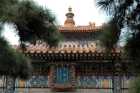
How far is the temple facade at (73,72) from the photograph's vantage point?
40.4ft

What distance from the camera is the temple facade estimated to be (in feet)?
40.4

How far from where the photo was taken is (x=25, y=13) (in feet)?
24.6

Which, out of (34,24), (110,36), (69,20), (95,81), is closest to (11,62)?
(34,24)

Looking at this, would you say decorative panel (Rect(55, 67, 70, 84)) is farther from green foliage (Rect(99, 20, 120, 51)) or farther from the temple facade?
green foliage (Rect(99, 20, 120, 51))

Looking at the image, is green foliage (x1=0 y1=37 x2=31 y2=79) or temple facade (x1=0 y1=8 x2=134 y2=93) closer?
green foliage (x1=0 y1=37 x2=31 y2=79)

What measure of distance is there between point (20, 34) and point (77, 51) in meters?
4.78

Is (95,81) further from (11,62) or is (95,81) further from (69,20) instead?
(11,62)

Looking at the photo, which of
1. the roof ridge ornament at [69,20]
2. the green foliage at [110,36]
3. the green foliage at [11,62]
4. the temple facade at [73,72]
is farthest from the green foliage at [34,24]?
the roof ridge ornament at [69,20]

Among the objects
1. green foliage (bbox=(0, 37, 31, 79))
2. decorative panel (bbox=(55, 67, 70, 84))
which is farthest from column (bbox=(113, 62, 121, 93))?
green foliage (bbox=(0, 37, 31, 79))

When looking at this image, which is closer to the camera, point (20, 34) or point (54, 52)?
point (20, 34)

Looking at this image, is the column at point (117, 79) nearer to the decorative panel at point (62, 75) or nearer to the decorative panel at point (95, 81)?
the decorative panel at point (95, 81)

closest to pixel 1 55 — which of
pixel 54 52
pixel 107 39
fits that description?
pixel 107 39

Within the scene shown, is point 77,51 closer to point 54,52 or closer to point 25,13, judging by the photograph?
point 54,52

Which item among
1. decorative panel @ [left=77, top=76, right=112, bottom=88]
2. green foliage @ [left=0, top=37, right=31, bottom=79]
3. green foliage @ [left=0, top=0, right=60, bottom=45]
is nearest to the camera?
green foliage @ [left=0, top=37, right=31, bottom=79]
